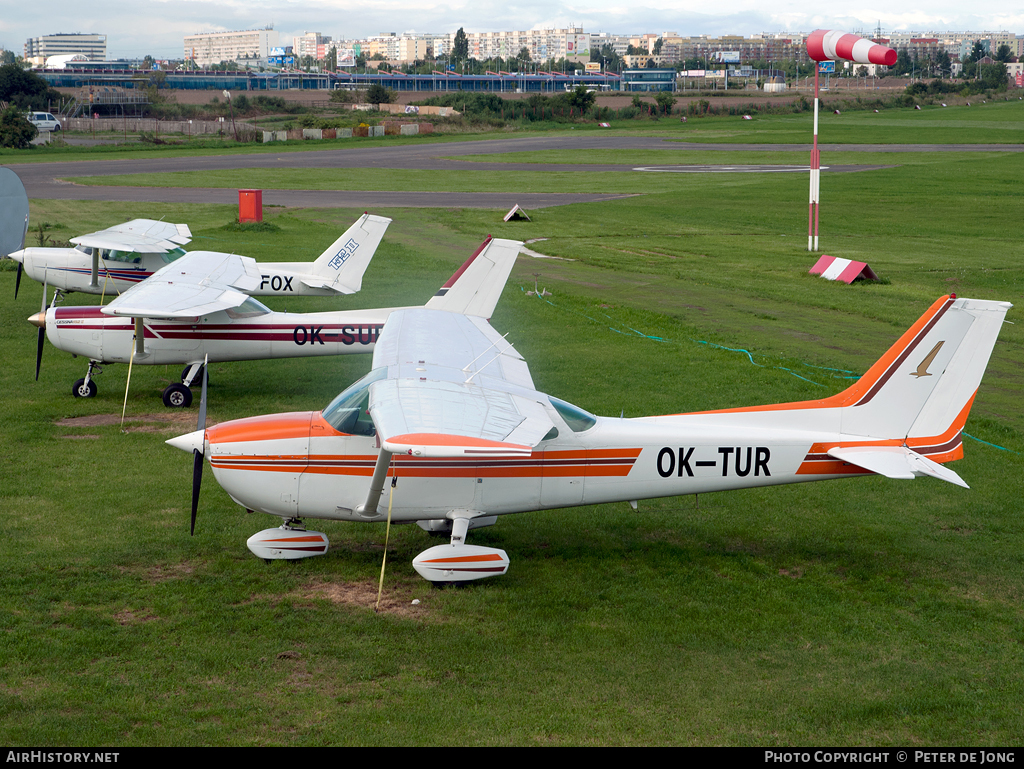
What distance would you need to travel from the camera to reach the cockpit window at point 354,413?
28.6 feet

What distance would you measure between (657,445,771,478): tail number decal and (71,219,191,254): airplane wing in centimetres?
1325

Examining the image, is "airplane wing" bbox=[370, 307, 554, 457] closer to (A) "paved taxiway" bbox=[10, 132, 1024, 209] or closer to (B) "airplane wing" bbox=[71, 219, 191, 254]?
(B) "airplane wing" bbox=[71, 219, 191, 254]

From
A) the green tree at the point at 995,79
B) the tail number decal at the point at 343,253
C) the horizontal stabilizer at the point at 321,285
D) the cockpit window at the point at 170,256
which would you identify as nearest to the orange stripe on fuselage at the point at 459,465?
the horizontal stabilizer at the point at 321,285

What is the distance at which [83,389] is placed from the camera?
14883 millimetres

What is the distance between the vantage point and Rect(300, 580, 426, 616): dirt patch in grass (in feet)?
27.1

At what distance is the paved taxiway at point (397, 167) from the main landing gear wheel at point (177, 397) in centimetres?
2650

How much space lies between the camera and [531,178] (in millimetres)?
50875

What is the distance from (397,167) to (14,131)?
3029 centimetres

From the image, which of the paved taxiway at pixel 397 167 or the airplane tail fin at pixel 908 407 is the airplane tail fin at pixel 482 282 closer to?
the airplane tail fin at pixel 908 407

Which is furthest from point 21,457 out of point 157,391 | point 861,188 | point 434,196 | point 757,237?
point 861,188

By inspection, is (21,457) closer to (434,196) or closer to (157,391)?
(157,391)

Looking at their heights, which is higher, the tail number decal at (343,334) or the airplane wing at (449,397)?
the airplane wing at (449,397)

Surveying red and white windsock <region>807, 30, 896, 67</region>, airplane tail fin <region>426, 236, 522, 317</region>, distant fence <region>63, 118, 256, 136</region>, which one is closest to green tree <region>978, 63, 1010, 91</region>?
distant fence <region>63, 118, 256, 136</region>

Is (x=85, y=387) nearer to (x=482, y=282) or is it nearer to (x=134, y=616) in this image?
(x=482, y=282)
